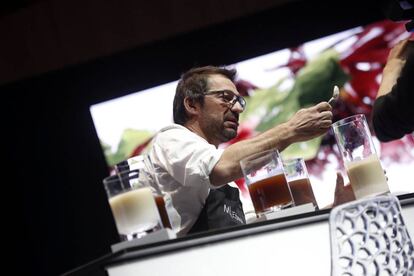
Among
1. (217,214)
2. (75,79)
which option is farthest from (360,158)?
(75,79)

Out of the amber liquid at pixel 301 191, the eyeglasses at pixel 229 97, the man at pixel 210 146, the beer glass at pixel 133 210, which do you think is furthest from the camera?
the eyeglasses at pixel 229 97

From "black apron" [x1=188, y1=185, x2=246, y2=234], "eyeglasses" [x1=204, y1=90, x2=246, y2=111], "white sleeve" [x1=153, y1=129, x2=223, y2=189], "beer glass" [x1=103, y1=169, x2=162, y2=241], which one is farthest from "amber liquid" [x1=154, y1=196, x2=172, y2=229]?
"eyeglasses" [x1=204, y1=90, x2=246, y2=111]

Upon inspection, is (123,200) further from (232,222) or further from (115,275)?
(232,222)

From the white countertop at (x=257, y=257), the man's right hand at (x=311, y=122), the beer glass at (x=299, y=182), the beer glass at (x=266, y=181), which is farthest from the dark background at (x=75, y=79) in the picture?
the white countertop at (x=257, y=257)

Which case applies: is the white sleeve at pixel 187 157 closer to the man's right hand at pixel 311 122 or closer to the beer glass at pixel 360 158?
the man's right hand at pixel 311 122

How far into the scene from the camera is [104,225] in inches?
150

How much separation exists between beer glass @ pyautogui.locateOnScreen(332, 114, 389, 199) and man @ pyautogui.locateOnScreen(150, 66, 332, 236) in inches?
15.2

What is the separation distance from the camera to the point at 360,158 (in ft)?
4.27

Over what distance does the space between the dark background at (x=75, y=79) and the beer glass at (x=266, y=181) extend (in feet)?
7.52

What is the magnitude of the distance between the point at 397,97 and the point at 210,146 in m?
0.51

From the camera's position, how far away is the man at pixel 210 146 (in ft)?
5.37

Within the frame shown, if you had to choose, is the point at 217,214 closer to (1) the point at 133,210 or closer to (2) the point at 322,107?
(2) the point at 322,107

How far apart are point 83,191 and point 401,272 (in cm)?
328

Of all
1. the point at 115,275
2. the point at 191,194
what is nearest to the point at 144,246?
the point at 115,275
